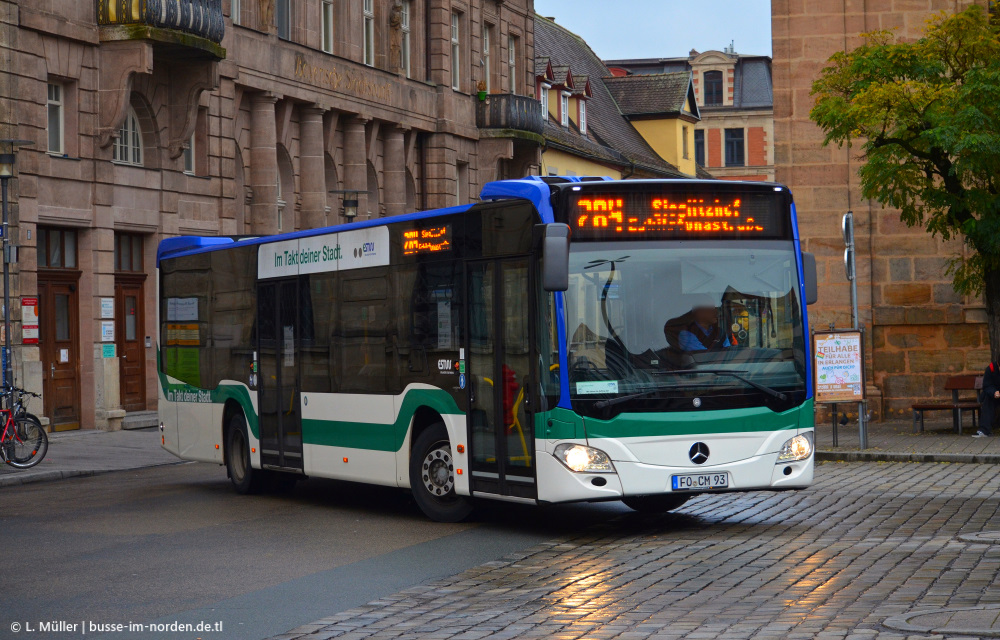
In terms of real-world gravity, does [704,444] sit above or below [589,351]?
below

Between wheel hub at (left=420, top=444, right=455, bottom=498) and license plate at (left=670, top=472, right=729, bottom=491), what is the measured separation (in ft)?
6.93

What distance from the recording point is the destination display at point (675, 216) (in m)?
12.2

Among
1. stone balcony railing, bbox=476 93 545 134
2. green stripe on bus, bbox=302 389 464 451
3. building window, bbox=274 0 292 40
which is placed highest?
building window, bbox=274 0 292 40

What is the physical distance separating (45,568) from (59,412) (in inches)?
656

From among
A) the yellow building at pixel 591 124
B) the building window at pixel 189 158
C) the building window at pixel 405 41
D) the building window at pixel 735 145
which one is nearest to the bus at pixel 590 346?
the building window at pixel 189 158

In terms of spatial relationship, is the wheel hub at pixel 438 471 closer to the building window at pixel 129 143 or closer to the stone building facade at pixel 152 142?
the stone building facade at pixel 152 142

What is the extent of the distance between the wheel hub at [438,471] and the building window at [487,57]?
3345cm

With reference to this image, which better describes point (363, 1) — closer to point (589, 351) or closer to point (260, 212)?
point (260, 212)

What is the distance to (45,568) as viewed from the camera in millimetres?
11102

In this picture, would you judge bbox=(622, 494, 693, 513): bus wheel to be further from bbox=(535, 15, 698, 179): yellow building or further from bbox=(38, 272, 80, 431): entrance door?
bbox=(535, 15, 698, 179): yellow building

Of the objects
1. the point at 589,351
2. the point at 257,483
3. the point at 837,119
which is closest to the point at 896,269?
the point at 837,119

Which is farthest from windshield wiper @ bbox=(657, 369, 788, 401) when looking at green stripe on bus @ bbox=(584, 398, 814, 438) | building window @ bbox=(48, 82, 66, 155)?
building window @ bbox=(48, 82, 66, 155)

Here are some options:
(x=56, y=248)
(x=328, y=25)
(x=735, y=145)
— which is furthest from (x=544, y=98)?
(x=56, y=248)

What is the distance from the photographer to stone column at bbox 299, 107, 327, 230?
36375 millimetres
